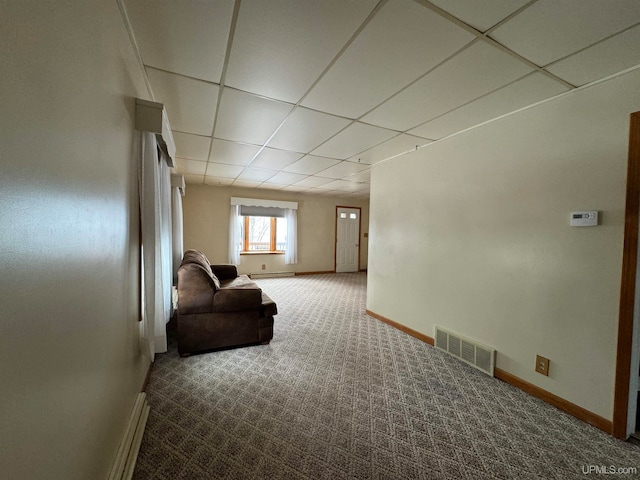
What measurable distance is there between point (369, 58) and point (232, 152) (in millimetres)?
2379

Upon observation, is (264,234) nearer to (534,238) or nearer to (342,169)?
(342,169)

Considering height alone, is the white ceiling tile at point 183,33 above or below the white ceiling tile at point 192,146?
above

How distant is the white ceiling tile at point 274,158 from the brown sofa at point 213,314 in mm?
1748

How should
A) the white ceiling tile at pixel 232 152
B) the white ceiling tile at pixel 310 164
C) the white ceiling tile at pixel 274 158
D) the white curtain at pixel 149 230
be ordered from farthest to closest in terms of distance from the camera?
1. the white ceiling tile at pixel 310 164
2. the white ceiling tile at pixel 274 158
3. the white ceiling tile at pixel 232 152
4. the white curtain at pixel 149 230

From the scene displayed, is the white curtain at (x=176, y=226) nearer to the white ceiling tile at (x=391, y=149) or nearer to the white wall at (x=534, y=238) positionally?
the white ceiling tile at (x=391, y=149)

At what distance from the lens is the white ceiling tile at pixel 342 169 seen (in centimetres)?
382

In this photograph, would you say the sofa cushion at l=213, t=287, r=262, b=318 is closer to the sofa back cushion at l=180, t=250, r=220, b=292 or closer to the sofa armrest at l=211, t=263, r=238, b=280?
the sofa back cushion at l=180, t=250, r=220, b=292

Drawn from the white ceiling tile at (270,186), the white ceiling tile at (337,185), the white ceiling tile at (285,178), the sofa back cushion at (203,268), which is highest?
the white ceiling tile at (270,186)

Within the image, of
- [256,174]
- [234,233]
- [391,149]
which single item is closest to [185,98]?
[391,149]

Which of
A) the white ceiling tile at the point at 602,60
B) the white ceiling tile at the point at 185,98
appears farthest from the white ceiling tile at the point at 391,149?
the white ceiling tile at the point at 185,98

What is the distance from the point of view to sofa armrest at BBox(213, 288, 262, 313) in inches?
98.8

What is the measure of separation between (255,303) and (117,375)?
1.42m

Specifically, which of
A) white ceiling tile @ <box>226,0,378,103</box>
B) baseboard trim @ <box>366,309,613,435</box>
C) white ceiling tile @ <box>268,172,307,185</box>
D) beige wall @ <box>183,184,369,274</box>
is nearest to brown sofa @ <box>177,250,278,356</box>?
white ceiling tile @ <box>226,0,378,103</box>

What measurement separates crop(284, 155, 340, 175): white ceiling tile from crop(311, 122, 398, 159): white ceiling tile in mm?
195
